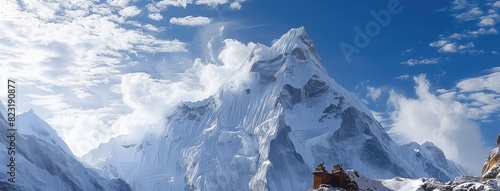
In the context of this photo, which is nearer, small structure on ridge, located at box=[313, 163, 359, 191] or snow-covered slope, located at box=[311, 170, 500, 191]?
snow-covered slope, located at box=[311, 170, 500, 191]

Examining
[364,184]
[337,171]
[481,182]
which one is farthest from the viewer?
[364,184]

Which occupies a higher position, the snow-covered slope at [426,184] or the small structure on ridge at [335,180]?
the small structure on ridge at [335,180]

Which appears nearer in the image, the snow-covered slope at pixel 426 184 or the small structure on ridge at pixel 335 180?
the snow-covered slope at pixel 426 184

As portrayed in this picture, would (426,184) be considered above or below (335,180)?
below

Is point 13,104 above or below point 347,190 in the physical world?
above

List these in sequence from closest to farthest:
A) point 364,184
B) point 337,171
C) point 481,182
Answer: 1. point 481,182
2. point 337,171
3. point 364,184

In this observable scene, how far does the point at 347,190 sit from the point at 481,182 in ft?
58.5

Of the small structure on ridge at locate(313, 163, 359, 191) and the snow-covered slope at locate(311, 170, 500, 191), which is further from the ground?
the small structure on ridge at locate(313, 163, 359, 191)

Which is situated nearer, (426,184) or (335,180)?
(335,180)

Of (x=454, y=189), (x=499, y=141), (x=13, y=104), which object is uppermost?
(x=13, y=104)

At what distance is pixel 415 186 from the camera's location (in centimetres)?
9456

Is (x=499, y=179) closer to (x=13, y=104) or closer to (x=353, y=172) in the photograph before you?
(x=353, y=172)

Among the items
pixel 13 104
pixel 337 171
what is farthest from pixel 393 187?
pixel 13 104

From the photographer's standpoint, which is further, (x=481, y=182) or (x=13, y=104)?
(x=13, y=104)
